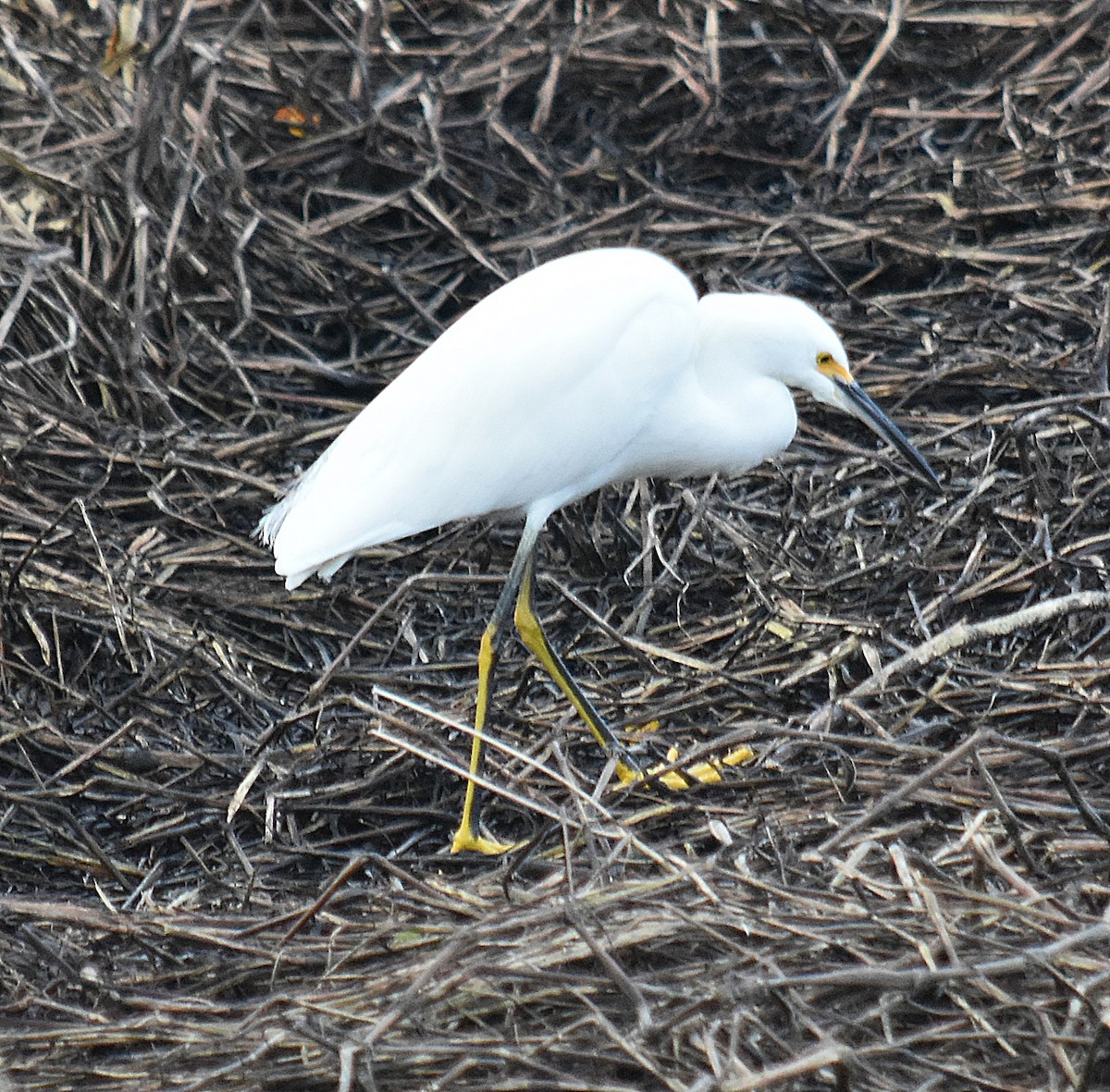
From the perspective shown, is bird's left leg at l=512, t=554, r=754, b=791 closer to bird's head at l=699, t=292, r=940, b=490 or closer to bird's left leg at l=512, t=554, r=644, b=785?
bird's left leg at l=512, t=554, r=644, b=785

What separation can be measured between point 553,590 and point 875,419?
0.89 metres

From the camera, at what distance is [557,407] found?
9.75ft

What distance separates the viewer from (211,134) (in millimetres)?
4262

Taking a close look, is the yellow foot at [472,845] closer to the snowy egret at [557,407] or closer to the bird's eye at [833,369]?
the snowy egret at [557,407]

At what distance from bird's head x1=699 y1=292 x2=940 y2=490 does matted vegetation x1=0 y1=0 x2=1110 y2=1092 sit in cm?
28

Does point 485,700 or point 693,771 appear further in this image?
point 693,771

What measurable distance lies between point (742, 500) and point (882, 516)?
1.14 feet

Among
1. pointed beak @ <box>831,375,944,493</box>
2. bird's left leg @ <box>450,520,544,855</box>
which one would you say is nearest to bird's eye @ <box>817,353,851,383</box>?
pointed beak @ <box>831,375,944,493</box>

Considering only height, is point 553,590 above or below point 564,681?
below

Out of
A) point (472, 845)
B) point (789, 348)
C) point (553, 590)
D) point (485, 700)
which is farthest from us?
point (553, 590)

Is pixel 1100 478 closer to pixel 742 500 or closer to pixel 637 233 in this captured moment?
pixel 742 500

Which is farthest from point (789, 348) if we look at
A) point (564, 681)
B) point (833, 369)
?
point (564, 681)

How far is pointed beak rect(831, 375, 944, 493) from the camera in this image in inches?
118

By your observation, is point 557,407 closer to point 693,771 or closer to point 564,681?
point 564,681
